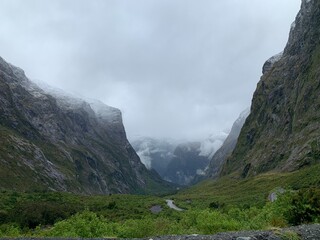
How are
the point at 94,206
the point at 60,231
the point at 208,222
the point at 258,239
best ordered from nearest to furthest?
the point at 258,239 → the point at 208,222 → the point at 60,231 → the point at 94,206

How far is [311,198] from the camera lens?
34.8m

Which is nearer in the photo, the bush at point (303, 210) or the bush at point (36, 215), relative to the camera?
the bush at point (303, 210)

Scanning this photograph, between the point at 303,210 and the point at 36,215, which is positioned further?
the point at 36,215

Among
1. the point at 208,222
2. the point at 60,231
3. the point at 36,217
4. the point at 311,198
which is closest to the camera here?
the point at 311,198

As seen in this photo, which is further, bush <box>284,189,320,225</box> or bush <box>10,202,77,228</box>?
bush <box>10,202,77,228</box>

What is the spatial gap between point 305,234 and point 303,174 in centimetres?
16944

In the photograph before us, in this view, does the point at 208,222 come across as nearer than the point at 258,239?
No

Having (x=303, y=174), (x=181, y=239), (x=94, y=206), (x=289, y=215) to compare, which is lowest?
(x=181, y=239)

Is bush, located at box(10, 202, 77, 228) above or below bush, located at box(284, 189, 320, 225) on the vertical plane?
above

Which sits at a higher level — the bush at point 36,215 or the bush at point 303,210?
the bush at point 36,215

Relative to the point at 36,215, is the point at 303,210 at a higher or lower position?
lower

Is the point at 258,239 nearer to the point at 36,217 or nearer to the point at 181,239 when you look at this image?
the point at 181,239

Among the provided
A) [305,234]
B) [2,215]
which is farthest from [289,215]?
[2,215]

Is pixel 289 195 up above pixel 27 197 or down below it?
below
